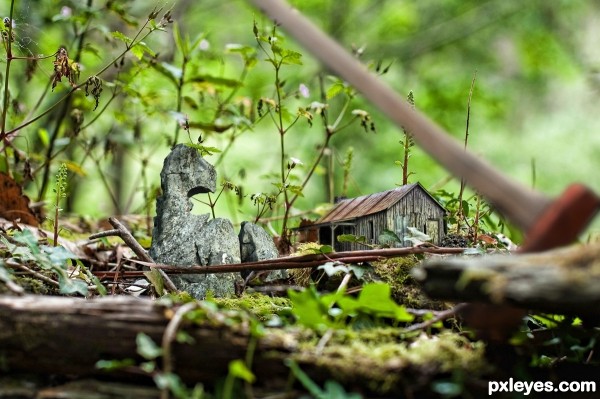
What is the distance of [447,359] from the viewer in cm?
113

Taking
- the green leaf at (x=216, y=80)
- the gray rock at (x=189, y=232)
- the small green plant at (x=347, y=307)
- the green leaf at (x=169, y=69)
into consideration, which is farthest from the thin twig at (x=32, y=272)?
the green leaf at (x=216, y=80)

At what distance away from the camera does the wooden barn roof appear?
192 centimetres

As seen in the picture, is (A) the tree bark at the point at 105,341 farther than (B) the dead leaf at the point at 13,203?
No

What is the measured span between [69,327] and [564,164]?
6.86 meters

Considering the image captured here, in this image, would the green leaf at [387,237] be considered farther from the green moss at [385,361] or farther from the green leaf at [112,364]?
the green leaf at [112,364]

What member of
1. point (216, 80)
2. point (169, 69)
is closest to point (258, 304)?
point (169, 69)

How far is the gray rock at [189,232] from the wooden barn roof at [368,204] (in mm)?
383

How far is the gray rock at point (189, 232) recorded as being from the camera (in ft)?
6.33

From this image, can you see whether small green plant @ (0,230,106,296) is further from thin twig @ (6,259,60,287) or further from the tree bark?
the tree bark

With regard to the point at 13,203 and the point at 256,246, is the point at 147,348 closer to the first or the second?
the point at 256,246

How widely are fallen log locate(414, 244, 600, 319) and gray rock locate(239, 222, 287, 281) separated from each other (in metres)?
0.99

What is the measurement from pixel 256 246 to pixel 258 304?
0.26 m

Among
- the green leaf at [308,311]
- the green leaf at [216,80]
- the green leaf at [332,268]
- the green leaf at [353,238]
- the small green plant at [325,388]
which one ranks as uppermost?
the green leaf at [216,80]

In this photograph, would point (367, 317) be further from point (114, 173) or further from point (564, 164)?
point (564, 164)
